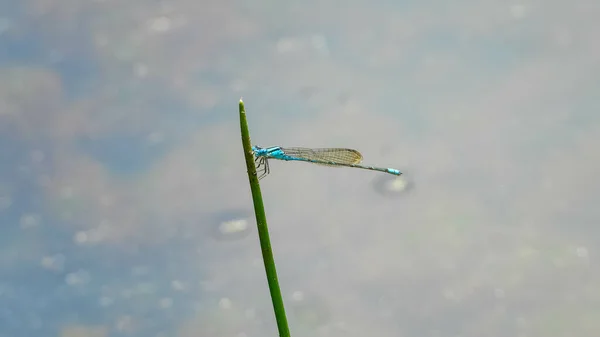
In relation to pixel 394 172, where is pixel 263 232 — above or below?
below

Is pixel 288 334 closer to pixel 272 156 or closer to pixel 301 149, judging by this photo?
pixel 272 156

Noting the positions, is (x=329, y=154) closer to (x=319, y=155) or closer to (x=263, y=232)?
(x=319, y=155)

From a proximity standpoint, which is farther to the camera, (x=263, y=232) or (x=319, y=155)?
(x=319, y=155)

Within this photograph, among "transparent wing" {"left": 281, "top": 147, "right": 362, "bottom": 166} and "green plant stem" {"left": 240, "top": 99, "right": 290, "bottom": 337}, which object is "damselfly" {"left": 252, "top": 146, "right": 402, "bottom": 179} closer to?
"transparent wing" {"left": 281, "top": 147, "right": 362, "bottom": 166}

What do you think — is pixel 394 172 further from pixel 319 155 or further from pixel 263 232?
pixel 263 232

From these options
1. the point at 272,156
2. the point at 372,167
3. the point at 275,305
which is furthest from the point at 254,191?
the point at 372,167

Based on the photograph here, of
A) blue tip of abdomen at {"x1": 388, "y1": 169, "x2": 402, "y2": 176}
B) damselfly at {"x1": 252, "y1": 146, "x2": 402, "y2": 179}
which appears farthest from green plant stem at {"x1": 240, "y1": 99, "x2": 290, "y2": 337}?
blue tip of abdomen at {"x1": 388, "y1": 169, "x2": 402, "y2": 176}

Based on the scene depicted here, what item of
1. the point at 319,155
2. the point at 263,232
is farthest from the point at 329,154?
the point at 263,232

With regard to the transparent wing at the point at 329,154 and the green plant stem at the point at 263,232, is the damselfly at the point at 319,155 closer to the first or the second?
the transparent wing at the point at 329,154
